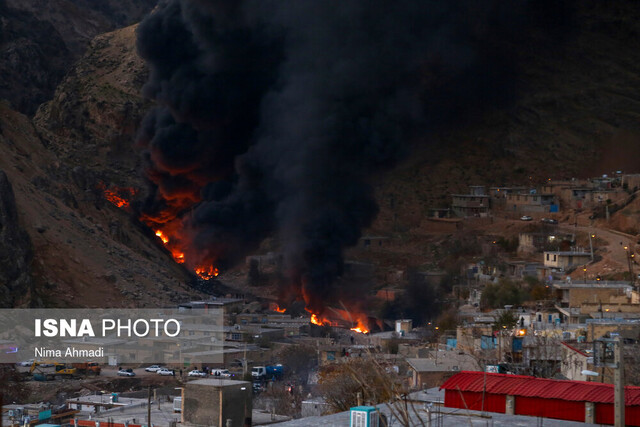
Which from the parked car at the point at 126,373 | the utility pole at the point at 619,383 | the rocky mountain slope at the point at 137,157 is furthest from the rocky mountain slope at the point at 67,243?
the utility pole at the point at 619,383

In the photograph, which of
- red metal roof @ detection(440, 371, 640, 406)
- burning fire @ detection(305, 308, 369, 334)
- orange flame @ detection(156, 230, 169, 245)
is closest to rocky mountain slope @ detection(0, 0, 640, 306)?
orange flame @ detection(156, 230, 169, 245)

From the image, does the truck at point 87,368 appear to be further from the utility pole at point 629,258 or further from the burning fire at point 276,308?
the utility pole at point 629,258

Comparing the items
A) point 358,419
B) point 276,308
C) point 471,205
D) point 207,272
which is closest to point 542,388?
point 358,419

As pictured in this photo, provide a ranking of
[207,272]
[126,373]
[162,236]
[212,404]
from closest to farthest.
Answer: [212,404]
[126,373]
[207,272]
[162,236]

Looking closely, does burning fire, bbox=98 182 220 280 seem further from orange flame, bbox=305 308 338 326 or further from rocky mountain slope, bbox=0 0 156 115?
rocky mountain slope, bbox=0 0 156 115

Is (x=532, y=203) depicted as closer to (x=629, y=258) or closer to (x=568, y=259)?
(x=568, y=259)

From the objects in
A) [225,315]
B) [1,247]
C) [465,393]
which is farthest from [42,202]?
[465,393]
